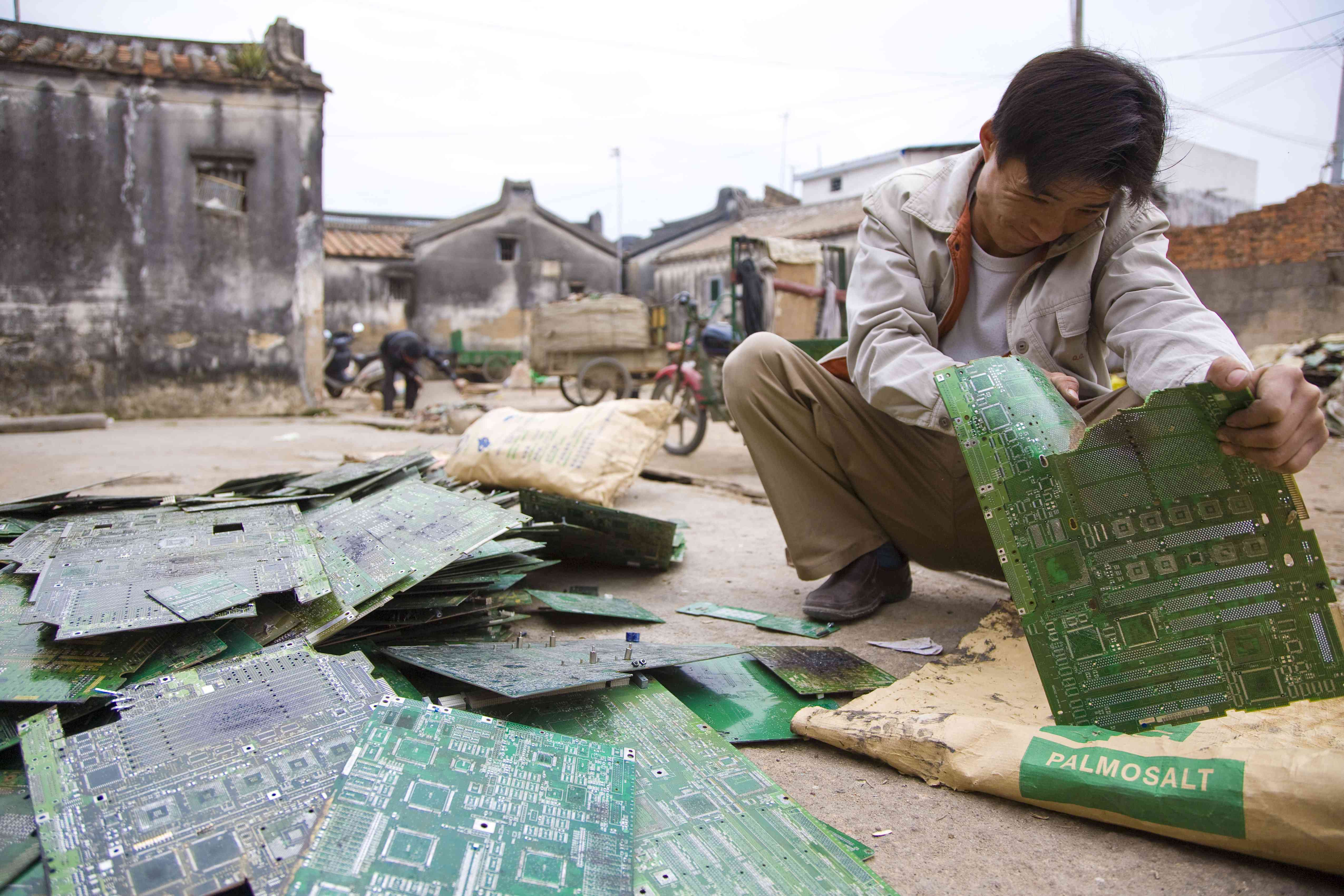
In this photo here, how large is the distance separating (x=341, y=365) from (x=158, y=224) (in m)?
4.39

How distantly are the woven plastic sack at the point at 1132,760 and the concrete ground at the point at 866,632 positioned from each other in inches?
1.2

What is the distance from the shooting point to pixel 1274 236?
30.6 ft

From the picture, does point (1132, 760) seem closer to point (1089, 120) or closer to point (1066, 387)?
point (1066, 387)

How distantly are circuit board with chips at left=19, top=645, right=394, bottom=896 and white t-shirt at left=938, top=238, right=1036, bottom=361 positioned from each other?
1.54 metres

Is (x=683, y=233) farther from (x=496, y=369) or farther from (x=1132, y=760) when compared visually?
(x=1132, y=760)

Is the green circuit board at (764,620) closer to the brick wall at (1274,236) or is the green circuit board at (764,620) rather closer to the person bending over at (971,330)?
the person bending over at (971,330)

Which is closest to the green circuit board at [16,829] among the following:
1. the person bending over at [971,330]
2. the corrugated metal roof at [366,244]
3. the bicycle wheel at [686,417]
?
the person bending over at [971,330]

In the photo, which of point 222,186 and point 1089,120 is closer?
point 1089,120

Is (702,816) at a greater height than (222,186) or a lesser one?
lesser

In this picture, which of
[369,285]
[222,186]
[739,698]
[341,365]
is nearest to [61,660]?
[739,698]

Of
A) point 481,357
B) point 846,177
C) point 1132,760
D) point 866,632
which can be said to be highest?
point 846,177

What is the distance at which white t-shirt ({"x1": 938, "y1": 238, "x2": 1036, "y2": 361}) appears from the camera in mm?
1975

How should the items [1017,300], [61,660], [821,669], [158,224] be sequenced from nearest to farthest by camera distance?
1. [61,660]
2. [821,669]
3. [1017,300]
4. [158,224]

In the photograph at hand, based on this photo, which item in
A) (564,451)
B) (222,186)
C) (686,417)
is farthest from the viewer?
(222,186)
